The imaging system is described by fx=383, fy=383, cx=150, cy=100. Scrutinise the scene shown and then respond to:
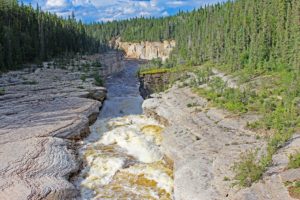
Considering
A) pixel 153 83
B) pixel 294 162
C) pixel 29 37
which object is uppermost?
pixel 29 37

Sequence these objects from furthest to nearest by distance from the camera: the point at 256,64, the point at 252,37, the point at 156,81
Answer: the point at 156,81
the point at 252,37
the point at 256,64

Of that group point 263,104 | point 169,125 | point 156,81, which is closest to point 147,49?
point 156,81

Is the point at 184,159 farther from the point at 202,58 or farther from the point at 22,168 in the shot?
the point at 202,58

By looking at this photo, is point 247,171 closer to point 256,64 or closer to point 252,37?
point 256,64

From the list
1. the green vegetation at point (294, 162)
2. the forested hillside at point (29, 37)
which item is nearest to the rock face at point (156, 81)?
the forested hillside at point (29, 37)

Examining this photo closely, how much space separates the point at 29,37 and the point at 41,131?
173 feet

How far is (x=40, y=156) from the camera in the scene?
27312mm

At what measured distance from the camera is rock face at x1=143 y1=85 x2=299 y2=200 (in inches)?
834

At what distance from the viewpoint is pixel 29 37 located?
3169 inches

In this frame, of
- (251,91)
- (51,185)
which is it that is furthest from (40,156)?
(251,91)

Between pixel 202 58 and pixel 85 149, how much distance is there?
4920cm

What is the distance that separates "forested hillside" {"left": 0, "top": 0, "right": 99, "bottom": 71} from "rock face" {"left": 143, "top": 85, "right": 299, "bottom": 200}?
39082mm

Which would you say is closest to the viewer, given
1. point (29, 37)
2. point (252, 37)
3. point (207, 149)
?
point (207, 149)

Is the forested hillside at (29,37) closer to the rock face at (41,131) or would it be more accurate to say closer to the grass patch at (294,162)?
the rock face at (41,131)
